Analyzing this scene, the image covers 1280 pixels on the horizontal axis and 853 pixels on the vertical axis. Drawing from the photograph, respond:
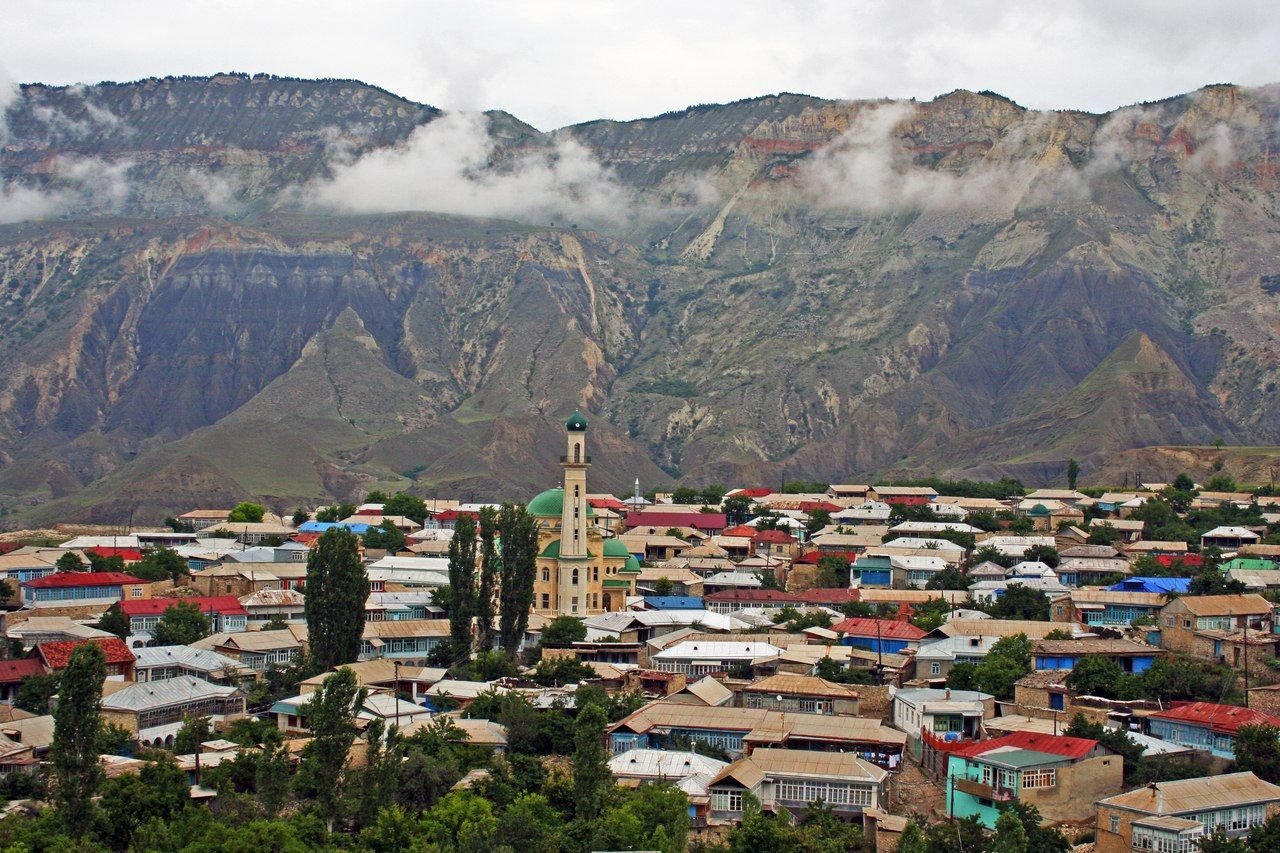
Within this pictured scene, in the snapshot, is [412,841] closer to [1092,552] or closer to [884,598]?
[884,598]

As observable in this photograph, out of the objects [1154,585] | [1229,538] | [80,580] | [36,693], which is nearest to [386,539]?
[80,580]

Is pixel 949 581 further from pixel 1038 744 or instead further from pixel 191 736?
pixel 191 736

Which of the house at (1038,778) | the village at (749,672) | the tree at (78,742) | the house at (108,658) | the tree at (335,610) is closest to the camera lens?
the tree at (78,742)

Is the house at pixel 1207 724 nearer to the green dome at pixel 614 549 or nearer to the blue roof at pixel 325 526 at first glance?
the green dome at pixel 614 549

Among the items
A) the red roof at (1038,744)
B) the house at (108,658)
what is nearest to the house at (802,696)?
the red roof at (1038,744)

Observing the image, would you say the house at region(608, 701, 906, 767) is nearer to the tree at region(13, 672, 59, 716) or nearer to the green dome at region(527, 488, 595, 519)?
the tree at region(13, 672, 59, 716)

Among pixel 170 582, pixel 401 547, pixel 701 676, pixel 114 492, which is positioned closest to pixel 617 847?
pixel 701 676
